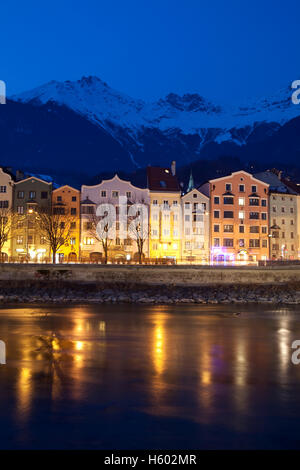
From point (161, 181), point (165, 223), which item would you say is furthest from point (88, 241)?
point (161, 181)

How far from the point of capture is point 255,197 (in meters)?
84.3

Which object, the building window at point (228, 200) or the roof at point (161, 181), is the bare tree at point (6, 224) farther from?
the building window at point (228, 200)

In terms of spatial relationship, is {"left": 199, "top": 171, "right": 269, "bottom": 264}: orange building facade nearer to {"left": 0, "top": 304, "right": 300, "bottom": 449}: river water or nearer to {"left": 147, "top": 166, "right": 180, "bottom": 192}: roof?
{"left": 147, "top": 166, "right": 180, "bottom": 192}: roof

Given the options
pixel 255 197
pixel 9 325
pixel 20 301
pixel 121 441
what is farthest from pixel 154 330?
pixel 255 197

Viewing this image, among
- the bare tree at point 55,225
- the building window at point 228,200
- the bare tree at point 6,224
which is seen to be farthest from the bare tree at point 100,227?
the building window at point 228,200

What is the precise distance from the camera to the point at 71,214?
261 ft

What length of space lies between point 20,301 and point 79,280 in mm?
11748

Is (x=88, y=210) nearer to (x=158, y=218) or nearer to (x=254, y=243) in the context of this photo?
(x=158, y=218)

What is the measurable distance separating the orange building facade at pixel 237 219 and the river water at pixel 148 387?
1967 inches

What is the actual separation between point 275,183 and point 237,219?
44.6 feet

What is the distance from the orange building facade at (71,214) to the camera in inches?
3130

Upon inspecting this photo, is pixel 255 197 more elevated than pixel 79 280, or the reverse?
pixel 255 197

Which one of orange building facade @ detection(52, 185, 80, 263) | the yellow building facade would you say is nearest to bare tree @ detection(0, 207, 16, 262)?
orange building facade @ detection(52, 185, 80, 263)
